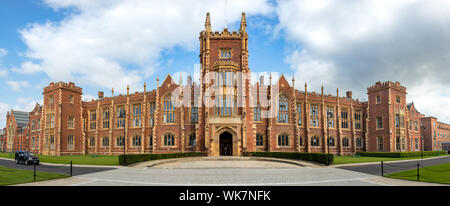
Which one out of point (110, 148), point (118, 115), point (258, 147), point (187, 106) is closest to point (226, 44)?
point (187, 106)

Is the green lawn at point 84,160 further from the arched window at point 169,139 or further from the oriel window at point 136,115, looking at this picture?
the oriel window at point 136,115

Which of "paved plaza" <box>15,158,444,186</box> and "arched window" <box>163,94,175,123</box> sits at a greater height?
"arched window" <box>163,94,175,123</box>

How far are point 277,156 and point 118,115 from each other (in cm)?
3269

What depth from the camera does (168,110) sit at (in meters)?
48.3

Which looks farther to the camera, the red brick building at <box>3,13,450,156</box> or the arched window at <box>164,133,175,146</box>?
the arched window at <box>164,133,175,146</box>

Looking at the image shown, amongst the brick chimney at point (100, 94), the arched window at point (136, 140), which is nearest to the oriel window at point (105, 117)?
the brick chimney at point (100, 94)

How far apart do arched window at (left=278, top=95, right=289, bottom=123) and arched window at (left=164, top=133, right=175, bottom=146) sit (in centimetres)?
1867

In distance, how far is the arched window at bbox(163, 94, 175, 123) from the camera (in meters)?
48.0

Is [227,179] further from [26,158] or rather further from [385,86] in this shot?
[385,86]

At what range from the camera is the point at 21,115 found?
7862cm

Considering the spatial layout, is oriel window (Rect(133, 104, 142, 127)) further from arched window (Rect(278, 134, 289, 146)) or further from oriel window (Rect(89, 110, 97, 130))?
arched window (Rect(278, 134, 289, 146))

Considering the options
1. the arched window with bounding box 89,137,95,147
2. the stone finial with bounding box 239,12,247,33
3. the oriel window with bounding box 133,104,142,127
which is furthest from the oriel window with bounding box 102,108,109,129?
the stone finial with bounding box 239,12,247,33
